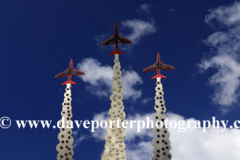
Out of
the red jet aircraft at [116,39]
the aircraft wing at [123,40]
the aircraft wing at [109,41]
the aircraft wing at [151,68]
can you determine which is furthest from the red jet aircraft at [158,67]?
the aircraft wing at [109,41]

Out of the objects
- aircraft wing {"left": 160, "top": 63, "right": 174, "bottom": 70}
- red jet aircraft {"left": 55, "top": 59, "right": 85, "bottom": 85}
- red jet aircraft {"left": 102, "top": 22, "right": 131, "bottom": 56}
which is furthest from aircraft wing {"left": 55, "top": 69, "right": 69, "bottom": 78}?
aircraft wing {"left": 160, "top": 63, "right": 174, "bottom": 70}

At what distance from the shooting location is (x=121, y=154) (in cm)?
1170

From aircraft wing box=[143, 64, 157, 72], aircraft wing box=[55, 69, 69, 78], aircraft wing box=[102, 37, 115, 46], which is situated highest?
aircraft wing box=[102, 37, 115, 46]

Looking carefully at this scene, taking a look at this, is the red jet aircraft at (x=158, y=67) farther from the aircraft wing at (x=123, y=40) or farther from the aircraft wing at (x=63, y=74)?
the aircraft wing at (x=63, y=74)

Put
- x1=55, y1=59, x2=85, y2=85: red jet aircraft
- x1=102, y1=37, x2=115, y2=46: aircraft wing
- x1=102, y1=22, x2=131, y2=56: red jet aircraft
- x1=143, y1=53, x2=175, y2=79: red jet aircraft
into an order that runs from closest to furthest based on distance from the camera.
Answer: x1=143, y1=53, x2=175, y2=79: red jet aircraft < x1=102, y1=22, x2=131, y2=56: red jet aircraft < x1=102, y1=37, x2=115, y2=46: aircraft wing < x1=55, y1=59, x2=85, y2=85: red jet aircraft

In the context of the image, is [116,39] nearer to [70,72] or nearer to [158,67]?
[158,67]

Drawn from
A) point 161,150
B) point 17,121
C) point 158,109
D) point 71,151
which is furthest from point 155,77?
point 17,121

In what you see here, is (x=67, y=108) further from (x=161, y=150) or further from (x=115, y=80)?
(x=161, y=150)

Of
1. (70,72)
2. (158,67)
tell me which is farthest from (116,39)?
(70,72)

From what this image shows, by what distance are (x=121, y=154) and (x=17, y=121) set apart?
5295mm

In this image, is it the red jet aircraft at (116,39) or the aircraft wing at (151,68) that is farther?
the red jet aircraft at (116,39)

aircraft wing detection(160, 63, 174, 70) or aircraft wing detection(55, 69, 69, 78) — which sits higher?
aircraft wing detection(55, 69, 69, 78)

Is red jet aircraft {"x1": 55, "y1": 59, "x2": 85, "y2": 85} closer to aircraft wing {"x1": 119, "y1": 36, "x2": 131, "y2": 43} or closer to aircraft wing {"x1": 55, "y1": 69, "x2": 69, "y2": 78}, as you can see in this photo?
aircraft wing {"x1": 55, "y1": 69, "x2": 69, "y2": 78}

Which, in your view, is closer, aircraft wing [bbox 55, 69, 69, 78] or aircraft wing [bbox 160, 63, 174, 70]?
aircraft wing [bbox 160, 63, 174, 70]
